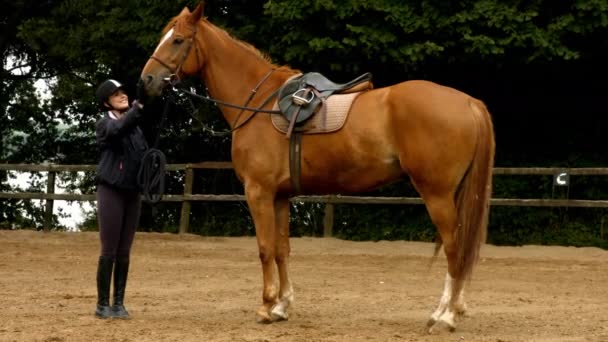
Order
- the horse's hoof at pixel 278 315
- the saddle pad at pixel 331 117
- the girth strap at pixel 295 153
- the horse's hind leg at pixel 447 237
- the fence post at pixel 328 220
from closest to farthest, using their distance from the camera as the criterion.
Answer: the horse's hind leg at pixel 447 237 → the saddle pad at pixel 331 117 → the girth strap at pixel 295 153 → the horse's hoof at pixel 278 315 → the fence post at pixel 328 220

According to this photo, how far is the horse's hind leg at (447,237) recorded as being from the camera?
24.7 feet

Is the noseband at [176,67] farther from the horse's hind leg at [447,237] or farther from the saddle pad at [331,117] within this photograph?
the horse's hind leg at [447,237]

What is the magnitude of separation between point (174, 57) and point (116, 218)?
136 centimetres

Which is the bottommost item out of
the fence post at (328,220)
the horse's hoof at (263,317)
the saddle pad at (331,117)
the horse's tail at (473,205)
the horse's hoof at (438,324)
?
the horse's hoof at (263,317)

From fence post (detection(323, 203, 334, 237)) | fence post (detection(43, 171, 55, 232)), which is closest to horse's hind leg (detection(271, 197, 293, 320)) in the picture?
fence post (detection(323, 203, 334, 237))

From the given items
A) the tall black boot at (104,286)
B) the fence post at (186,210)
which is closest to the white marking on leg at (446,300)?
the tall black boot at (104,286)

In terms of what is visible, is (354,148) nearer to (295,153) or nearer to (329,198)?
(295,153)

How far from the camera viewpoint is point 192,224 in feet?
60.6

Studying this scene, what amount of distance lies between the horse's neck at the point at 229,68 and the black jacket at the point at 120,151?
827 mm

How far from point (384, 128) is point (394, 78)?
897cm

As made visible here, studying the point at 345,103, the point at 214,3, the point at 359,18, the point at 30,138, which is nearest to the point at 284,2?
the point at 359,18

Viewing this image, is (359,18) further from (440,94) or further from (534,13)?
(440,94)

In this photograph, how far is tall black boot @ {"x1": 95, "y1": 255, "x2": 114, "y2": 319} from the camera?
8.23 m

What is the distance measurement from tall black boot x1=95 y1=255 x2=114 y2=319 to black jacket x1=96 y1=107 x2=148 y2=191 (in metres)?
0.64
